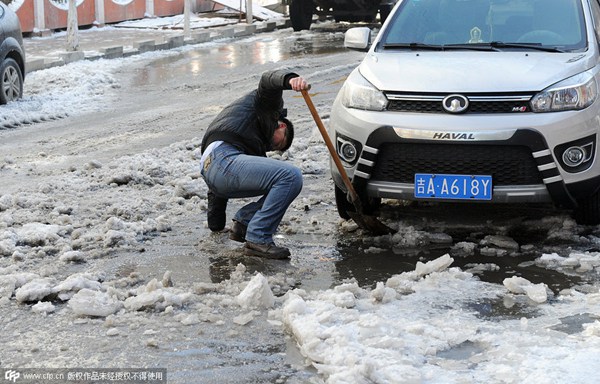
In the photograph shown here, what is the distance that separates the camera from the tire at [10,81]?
12.6 m

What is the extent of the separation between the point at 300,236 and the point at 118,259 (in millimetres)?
1279

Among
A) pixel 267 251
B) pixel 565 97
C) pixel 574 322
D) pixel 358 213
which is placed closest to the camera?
pixel 574 322

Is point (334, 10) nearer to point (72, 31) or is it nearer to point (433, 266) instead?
point (72, 31)

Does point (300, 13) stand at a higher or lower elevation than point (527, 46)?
lower

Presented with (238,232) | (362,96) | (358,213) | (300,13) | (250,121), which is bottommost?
(300,13)

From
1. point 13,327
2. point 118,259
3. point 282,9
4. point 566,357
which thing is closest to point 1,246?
point 118,259

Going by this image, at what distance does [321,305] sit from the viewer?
5129 millimetres

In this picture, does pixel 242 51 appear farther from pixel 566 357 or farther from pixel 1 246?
pixel 566 357

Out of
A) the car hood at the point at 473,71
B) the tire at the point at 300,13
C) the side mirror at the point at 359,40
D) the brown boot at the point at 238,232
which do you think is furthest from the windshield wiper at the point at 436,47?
the tire at the point at 300,13

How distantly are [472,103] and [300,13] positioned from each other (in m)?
17.9

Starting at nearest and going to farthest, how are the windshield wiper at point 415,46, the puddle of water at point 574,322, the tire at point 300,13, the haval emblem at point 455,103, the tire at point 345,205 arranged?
1. the puddle of water at point 574,322
2. the haval emblem at point 455,103
3. the tire at point 345,205
4. the windshield wiper at point 415,46
5. the tire at point 300,13

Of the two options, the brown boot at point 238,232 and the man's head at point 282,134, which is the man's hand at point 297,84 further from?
the brown boot at point 238,232

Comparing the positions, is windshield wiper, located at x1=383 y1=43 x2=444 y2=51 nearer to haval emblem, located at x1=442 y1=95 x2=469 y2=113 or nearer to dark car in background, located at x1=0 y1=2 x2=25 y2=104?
haval emblem, located at x1=442 y1=95 x2=469 y2=113

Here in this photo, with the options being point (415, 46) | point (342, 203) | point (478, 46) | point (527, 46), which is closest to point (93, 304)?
point (342, 203)
